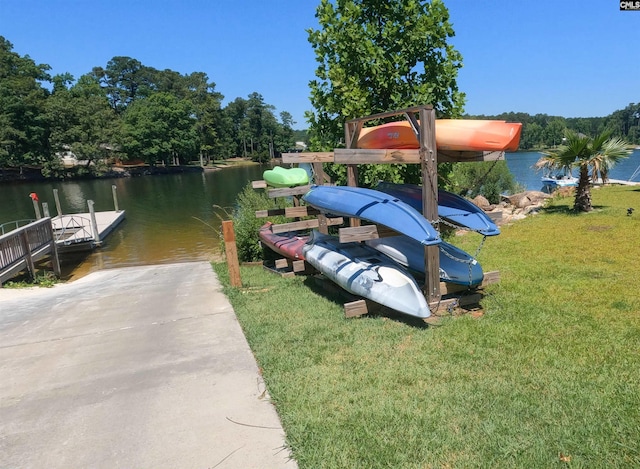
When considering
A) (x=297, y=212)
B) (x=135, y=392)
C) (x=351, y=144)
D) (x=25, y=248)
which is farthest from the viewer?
(x=25, y=248)

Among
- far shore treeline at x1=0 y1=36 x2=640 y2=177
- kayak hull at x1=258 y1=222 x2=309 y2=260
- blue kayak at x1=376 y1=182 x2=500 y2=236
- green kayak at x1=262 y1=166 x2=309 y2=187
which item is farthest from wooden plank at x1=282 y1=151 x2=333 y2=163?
far shore treeline at x1=0 y1=36 x2=640 y2=177

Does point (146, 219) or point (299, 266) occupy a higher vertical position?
point (299, 266)

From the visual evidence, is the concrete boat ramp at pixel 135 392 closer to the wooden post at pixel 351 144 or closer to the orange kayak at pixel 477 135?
the wooden post at pixel 351 144

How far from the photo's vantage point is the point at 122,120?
2640 inches

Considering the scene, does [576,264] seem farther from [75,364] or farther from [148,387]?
[75,364]

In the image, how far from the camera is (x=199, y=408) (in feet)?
11.6

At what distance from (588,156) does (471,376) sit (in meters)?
10.8

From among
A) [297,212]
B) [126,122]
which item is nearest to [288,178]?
[297,212]

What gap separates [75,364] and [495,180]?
20.0 m

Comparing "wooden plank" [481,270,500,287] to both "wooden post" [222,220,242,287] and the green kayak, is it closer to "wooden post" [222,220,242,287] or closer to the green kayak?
"wooden post" [222,220,242,287]

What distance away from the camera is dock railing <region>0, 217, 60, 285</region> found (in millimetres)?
10073

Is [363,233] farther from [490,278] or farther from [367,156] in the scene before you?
[490,278]

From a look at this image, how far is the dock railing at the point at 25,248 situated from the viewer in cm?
1007

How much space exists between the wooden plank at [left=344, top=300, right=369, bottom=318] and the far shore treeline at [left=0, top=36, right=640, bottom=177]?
102 feet
